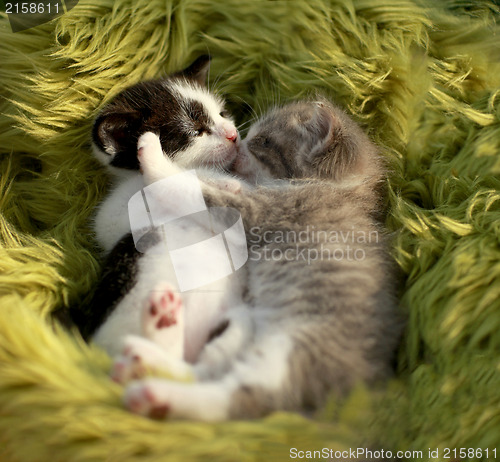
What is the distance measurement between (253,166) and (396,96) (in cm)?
51

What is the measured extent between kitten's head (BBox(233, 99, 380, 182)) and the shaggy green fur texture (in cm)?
13

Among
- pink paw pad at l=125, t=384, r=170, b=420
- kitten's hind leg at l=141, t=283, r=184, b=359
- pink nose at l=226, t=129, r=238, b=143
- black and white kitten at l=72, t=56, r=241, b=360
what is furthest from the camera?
pink nose at l=226, t=129, r=238, b=143

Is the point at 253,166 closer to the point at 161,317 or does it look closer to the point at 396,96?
the point at 396,96

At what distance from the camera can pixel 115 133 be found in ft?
4.75

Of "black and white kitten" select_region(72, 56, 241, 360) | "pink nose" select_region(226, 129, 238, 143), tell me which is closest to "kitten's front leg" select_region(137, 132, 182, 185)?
"black and white kitten" select_region(72, 56, 241, 360)

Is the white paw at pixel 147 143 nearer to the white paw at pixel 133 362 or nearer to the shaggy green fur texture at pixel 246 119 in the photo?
the shaggy green fur texture at pixel 246 119

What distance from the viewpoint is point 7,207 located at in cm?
148

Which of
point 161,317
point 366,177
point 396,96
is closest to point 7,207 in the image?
point 161,317

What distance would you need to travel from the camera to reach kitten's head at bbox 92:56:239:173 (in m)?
1.45

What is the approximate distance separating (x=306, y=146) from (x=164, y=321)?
31.1 inches

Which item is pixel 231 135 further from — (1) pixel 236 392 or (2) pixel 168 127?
(1) pixel 236 392

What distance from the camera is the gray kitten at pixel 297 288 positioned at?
86 centimetres

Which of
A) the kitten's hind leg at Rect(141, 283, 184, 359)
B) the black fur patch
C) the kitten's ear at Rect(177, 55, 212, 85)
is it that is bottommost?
the black fur patch

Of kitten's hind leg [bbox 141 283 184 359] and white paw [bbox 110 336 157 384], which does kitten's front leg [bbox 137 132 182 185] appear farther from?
white paw [bbox 110 336 157 384]
